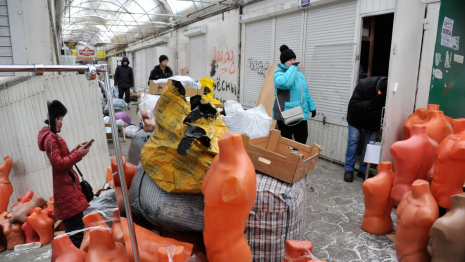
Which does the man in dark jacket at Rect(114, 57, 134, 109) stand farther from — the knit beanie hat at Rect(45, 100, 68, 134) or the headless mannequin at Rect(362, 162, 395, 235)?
the knit beanie hat at Rect(45, 100, 68, 134)

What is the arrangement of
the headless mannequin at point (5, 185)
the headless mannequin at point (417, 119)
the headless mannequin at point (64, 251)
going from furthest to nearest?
the headless mannequin at point (417, 119), the headless mannequin at point (64, 251), the headless mannequin at point (5, 185)

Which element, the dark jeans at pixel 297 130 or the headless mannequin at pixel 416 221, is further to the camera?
the dark jeans at pixel 297 130

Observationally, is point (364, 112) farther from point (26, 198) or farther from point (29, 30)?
point (29, 30)

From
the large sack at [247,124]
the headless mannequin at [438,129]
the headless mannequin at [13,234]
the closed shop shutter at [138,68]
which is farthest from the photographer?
the closed shop shutter at [138,68]

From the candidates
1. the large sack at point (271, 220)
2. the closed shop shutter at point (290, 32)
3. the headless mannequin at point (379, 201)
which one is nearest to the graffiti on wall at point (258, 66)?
the closed shop shutter at point (290, 32)

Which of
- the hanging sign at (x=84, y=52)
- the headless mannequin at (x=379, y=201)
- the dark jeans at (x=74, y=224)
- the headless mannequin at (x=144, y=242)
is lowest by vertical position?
the headless mannequin at (x=379, y=201)

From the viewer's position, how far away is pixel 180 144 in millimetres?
1827

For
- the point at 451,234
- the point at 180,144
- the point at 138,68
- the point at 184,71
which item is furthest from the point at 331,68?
the point at 138,68

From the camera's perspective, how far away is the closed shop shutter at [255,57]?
6855 millimetres

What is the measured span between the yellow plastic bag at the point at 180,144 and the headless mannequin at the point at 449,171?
166 centimetres

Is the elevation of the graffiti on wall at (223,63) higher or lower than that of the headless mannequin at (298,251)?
higher

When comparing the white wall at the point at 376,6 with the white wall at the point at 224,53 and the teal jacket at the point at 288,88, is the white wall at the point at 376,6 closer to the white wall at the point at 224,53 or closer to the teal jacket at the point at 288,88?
the teal jacket at the point at 288,88

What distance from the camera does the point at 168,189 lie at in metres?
1.92

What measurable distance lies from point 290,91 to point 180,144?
267cm
